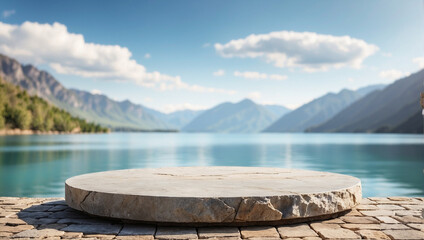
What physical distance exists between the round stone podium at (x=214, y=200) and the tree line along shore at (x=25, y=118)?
14201 cm

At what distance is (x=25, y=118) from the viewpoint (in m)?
143

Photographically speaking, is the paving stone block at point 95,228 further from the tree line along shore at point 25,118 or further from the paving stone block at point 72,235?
the tree line along shore at point 25,118

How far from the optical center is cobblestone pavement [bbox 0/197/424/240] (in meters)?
6.38

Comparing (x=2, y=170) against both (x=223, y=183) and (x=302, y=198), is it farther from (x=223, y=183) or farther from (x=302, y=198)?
(x=302, y=198)

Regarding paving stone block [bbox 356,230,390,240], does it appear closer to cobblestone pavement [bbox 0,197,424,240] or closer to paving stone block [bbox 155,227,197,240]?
cobblestone pavement [bbox 0,197,424,240]

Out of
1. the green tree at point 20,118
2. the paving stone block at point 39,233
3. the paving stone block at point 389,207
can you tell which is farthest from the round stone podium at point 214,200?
the green tree at point 20,118

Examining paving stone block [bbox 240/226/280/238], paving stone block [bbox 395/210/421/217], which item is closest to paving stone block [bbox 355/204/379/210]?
paving stone block [bbox 395/210/421/217]

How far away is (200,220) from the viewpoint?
675 cm

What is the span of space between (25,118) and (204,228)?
6055 inches

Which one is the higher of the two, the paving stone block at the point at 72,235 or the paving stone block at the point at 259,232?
the paving stone block at the point at 259,232

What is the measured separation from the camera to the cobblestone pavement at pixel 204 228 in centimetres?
638

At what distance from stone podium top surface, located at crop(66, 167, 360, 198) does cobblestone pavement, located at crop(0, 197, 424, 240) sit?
24.4 inches

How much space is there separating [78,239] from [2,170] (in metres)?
25.9

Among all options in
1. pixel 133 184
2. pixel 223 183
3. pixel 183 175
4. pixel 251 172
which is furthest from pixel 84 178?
pixel 251 172
